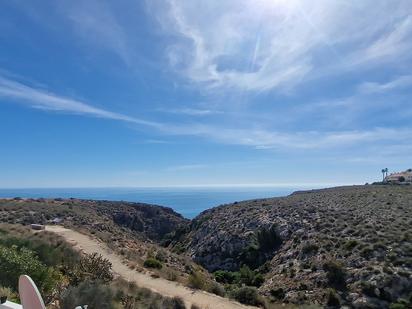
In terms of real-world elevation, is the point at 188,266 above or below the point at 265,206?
below

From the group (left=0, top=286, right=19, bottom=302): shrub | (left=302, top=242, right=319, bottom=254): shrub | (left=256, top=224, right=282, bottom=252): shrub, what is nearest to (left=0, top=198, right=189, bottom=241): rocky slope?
(left=256, top=224, right=282, bottom=252): shrub

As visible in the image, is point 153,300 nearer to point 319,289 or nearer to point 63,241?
point 319,289

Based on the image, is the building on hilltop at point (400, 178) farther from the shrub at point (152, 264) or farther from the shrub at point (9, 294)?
the shrub at point (9, 294)

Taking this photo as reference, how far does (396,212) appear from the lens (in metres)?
30.7

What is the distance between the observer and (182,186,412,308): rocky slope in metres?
18.0

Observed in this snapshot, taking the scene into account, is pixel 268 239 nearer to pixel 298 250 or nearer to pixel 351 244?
pixel 298 250

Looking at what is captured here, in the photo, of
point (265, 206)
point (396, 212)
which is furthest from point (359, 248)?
point (265, 206)

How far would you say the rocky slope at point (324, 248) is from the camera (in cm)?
1805

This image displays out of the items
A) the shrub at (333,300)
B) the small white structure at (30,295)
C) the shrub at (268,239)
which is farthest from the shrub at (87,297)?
the shrub at (268,239)

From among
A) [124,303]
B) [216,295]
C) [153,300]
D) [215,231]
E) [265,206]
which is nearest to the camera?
[124,303]

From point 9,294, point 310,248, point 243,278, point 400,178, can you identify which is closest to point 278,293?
point 243,278

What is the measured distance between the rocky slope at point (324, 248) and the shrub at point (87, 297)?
12.0m

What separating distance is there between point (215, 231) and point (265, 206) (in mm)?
8700

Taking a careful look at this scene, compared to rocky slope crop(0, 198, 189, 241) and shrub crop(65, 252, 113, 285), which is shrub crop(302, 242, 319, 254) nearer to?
shrub crop(65, 252, 113, 285)
